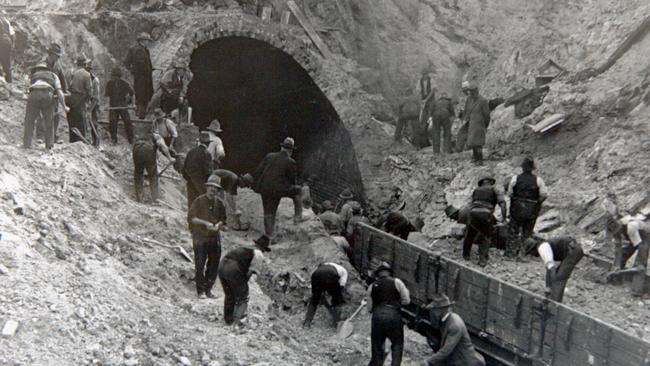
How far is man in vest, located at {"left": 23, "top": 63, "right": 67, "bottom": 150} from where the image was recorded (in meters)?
10.7

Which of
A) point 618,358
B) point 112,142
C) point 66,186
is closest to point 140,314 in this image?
point 66,186

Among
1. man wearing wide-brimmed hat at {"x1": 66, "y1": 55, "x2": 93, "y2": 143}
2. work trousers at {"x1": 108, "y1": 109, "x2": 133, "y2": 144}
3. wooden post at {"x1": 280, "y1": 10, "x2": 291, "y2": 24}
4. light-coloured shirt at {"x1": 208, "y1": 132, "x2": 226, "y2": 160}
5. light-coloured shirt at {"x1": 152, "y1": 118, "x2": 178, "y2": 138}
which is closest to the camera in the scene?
man wearing wide-brimmed hat at {"x1": 66, "y1": 55, "x2": 93, "y2": 143}

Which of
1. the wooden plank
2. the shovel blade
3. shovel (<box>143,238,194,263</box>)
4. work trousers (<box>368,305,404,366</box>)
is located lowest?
the shovel blade

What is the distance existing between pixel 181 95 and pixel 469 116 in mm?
5884

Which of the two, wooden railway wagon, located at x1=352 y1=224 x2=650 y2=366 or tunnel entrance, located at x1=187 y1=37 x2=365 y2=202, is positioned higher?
tunnel entrance, located at x1=187 y1=37 x2=365 y2=202

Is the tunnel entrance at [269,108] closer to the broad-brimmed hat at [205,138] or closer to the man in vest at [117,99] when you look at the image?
the man in vest at [117,99]

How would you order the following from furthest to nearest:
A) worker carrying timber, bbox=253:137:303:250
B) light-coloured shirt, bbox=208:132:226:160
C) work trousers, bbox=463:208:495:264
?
light-coloured shirt, bbox=208:132:226:160, worker carrying timber, bbox=253:137:303:250, work trousers, bbox=463:208:495:264

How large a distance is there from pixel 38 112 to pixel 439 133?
8883mm

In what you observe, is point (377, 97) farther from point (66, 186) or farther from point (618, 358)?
point (618, 358)

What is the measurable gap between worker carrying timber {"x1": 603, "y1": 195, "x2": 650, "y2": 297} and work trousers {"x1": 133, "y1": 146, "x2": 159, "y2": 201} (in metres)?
6.85

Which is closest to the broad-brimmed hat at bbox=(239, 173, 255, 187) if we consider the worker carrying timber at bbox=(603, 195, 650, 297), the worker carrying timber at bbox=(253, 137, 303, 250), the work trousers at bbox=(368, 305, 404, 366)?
the worker carrying timber at bbox=(253, 137, 303, 250)

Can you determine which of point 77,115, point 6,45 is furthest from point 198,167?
point 6,45

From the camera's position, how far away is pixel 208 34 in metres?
16.4

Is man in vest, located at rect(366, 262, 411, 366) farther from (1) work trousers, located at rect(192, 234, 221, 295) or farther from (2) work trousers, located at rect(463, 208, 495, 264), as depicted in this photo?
(2) work trousers, located at rect(463, 208, 495, 264)
